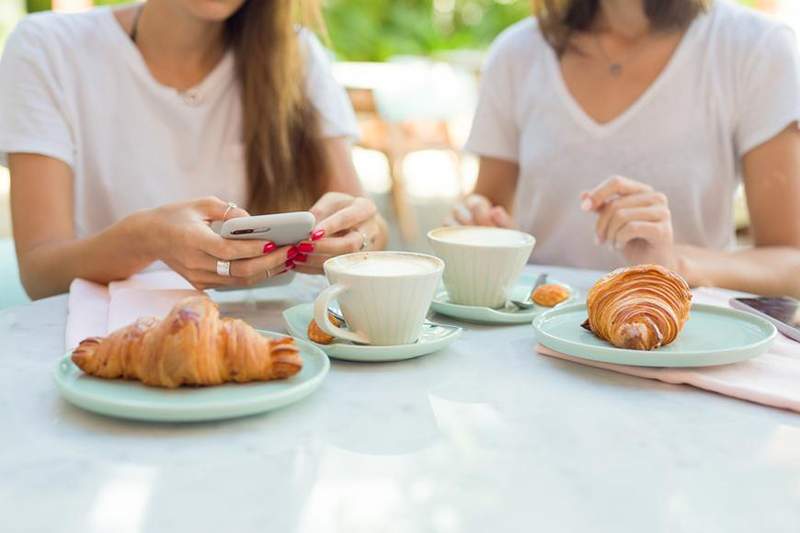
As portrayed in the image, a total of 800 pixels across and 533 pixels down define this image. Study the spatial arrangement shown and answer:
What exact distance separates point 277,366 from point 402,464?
0.15m

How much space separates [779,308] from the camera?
39.5 inches

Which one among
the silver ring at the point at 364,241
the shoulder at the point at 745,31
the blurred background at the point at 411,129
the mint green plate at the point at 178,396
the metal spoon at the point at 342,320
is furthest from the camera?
the blurred background at the point at 411,129

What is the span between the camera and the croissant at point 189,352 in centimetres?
70

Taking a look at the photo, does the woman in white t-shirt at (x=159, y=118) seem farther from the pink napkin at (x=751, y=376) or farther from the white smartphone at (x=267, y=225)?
the pink napkin at (x=751, y=376)

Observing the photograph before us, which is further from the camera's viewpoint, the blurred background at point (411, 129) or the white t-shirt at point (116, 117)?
the blurred background at point (411, 129)

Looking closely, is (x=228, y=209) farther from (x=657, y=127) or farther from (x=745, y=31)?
(x=745, y=31)

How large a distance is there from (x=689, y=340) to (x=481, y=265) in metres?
0.24

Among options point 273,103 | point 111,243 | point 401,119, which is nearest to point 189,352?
point 111,243

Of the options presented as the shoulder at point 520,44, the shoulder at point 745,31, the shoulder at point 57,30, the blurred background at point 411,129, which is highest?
the shoulder at point 745,31

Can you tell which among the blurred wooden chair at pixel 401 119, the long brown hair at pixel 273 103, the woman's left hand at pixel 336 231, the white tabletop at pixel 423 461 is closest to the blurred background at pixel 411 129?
the blurred wooden chair at pixel 401 119

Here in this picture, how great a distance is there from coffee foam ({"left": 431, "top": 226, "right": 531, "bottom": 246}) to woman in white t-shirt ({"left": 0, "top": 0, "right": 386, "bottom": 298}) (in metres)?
0.33

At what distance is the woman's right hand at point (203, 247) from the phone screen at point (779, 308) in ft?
1.80

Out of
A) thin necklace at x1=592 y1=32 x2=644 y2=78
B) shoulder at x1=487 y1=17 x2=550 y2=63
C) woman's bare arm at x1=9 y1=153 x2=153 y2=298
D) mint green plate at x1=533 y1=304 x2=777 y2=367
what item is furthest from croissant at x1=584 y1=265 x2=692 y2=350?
shoulder at x1=487 y1=17 x2=550 y2=63

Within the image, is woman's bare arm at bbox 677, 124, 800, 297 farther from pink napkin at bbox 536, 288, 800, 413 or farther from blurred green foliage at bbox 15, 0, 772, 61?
blurred green foliage at bbox 15, 0, 772, 61
